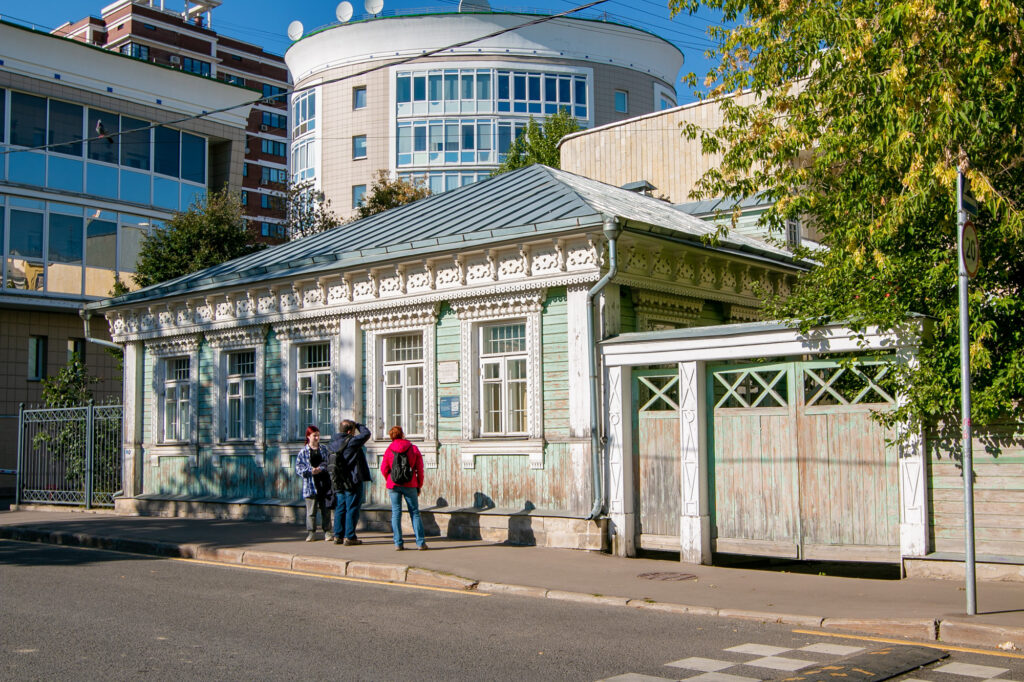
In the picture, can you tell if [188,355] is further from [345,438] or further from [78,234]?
[78,234]

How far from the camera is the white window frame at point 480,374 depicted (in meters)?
14.4

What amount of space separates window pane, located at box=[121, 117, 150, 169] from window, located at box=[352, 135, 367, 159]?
21.8m

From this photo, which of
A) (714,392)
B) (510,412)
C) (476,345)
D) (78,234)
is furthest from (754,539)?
(78,234)

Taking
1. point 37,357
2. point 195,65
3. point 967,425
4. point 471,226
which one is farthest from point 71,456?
point 195,65

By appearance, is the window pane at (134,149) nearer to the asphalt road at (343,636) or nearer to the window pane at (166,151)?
the window pane at (166,151)

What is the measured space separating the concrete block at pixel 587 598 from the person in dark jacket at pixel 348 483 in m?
4.85

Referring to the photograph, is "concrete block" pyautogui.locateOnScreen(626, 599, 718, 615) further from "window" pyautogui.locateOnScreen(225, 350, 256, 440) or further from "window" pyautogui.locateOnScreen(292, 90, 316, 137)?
"window" pyautogui.locateOnScreen(292, 90, 316, 137)

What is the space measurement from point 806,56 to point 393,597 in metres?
7.92

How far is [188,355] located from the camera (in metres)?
20.5

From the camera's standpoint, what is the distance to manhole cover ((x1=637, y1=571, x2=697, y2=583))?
11070mm

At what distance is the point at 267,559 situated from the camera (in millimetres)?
13156

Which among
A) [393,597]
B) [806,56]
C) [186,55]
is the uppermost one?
[186,55]

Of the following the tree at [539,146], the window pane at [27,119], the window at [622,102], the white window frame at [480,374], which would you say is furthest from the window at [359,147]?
the white window frame at [480,374]

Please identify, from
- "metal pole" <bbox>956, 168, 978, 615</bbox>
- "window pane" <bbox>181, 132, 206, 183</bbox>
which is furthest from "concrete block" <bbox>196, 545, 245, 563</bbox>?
"window pane" <bbox>181, 132, 206, 183</bbox>
